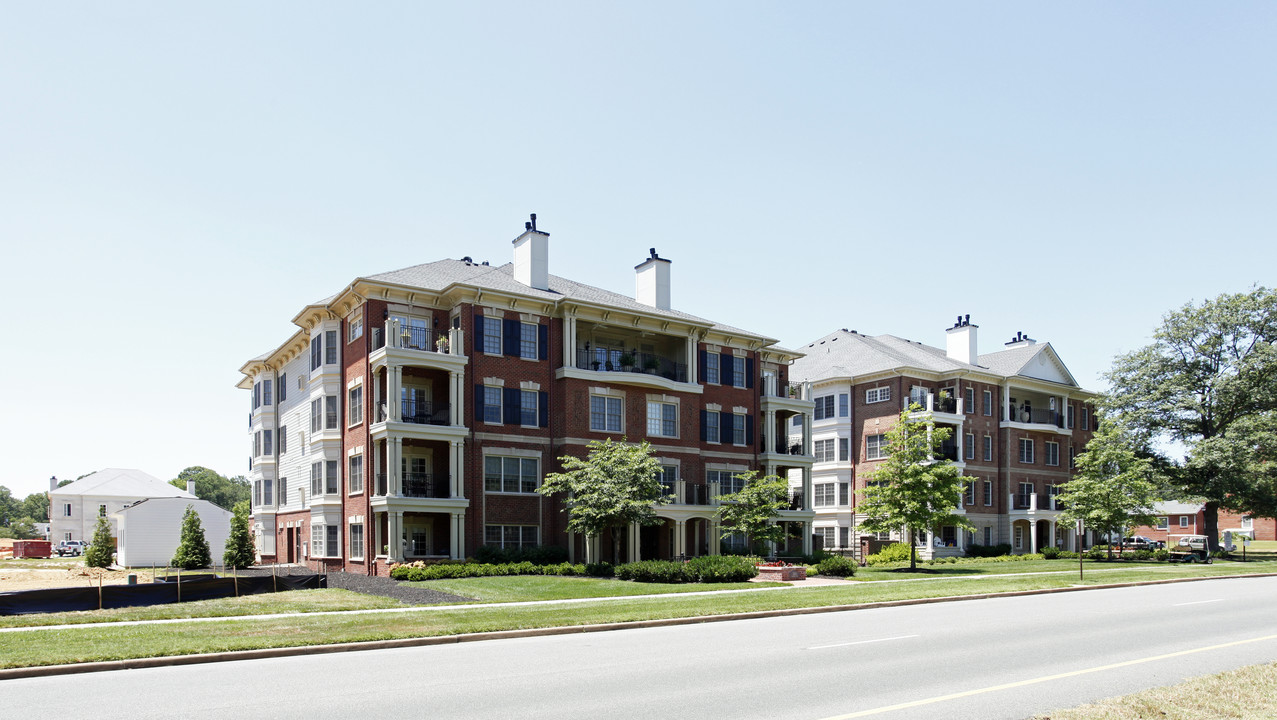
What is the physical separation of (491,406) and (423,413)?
2.66 meters

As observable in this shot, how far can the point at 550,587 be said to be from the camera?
92.1 feet

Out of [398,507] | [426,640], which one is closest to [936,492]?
[398,507]

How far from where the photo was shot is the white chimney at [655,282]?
44969 mm

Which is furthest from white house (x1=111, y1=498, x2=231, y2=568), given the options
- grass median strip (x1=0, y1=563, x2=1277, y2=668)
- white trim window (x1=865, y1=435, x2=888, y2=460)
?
grass median strip (x1=0, y1=563, x2=1277, y2=668)

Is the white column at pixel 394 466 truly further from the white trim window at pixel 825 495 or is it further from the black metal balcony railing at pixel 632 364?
the white trim window at pixel 825 495

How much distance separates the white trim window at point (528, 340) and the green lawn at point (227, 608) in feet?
46.8

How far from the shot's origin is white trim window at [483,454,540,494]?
Result: 37562mm

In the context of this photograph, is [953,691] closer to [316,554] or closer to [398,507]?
[398,507]

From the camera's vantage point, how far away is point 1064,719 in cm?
890

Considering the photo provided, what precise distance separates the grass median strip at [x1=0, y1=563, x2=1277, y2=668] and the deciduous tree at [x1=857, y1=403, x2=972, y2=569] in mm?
13223

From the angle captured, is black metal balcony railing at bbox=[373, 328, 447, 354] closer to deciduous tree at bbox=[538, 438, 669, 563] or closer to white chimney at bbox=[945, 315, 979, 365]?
deciduous tree at bbox=[538, 438, 669, 563]

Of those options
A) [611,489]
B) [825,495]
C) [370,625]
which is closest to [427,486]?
[611,489]

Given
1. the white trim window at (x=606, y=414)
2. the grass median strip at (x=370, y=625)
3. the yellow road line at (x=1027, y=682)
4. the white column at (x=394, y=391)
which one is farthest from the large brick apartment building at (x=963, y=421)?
the yellow road line at (x=1027, y=682)

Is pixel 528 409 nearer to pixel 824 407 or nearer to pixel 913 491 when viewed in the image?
pixel 913 491
